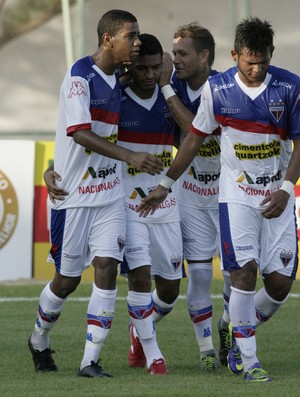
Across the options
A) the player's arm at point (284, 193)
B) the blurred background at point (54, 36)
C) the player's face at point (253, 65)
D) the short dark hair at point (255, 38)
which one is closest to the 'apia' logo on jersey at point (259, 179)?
the player's arm at point (284, 193)

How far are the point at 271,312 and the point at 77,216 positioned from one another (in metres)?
1.44

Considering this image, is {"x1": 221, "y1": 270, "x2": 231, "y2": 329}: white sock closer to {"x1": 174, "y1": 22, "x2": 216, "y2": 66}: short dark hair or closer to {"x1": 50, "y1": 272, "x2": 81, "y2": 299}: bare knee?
{"x1": 50, "y1": 272, "x2": 81, "y2": 299}: bare knee

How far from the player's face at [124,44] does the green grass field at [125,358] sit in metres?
2.01

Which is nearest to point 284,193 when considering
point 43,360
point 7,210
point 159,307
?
point 159,307

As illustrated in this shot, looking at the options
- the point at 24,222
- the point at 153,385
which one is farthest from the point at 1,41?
the point at 153,385

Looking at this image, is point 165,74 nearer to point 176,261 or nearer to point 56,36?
point 176,261

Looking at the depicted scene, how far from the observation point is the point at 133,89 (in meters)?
8.65

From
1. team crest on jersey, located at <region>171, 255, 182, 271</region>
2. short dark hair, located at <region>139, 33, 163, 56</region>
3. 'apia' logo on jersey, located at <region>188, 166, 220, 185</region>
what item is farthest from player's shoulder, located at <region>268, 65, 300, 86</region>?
team crest on jersey, located at <region>171, 255, 182, 271</region>

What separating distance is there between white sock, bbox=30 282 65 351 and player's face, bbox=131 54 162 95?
4.80ft

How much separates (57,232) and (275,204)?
146 centimetres

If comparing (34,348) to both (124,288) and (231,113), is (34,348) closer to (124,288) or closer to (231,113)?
(231,113)

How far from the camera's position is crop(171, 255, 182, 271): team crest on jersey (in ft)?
28.7

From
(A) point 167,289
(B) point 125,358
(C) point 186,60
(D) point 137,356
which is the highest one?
(C) point 186,60

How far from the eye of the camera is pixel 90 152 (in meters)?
8.22
